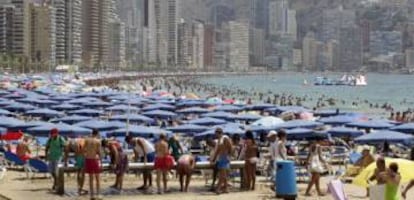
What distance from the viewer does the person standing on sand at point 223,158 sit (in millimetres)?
14859

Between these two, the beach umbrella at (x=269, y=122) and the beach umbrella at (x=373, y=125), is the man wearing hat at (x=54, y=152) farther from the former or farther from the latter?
the beach umbrella at (x=373, y=125)

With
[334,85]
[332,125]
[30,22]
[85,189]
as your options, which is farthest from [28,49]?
[85,189]

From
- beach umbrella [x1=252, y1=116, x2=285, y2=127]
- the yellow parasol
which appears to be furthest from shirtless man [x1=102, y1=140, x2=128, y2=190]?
beach umbrella [x1=252, y1=116, x2=285, y2=127]

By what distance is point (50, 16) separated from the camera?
16900cm

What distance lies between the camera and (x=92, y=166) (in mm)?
14250

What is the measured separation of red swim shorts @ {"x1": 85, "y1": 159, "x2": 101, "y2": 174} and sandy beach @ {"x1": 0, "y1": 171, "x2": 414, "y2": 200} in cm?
58

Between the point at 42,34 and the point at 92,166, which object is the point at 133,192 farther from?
the point at 42,34

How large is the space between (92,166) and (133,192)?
4.89 ft

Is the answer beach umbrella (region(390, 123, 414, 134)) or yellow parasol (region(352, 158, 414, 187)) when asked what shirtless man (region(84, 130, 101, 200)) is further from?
beach umbrella (region(390, 123, 414, 134))

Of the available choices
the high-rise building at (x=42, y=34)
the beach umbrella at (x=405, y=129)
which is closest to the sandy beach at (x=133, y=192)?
the beach umbrella at (x=405, y=129)

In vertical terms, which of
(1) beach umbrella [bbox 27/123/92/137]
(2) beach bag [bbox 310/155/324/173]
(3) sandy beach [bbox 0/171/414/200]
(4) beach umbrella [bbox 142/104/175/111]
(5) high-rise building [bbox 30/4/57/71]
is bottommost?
(3) sandy beach [bbox 0/171/414/200]

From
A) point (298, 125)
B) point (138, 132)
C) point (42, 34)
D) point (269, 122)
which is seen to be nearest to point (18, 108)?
point (269, 122)

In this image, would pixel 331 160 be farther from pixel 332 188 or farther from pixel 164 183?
pixel 332 188

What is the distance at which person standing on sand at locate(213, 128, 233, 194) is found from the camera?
48.8 feet
